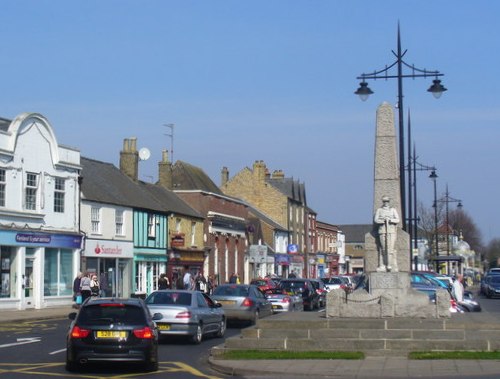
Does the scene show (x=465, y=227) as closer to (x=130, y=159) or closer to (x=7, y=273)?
(x=130, y=159)

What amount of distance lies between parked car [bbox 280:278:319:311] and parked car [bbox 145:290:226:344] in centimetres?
1477

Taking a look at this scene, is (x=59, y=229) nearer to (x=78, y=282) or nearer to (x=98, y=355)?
(x=78, y=282)

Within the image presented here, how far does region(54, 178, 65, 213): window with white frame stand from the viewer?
41438 millimetres

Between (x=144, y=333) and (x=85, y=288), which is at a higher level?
(x=85, y=288)

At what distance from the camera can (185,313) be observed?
22234 millimetres

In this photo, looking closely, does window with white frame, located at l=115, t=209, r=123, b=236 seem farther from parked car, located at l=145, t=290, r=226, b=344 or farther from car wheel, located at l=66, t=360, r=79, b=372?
car wheel, located at l=66, t=360, r=79, b=372

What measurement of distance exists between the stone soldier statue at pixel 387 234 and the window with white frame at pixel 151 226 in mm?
29249

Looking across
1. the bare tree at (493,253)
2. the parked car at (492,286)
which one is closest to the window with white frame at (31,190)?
the parked car at (492,286)

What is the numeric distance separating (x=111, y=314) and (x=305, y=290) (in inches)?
921

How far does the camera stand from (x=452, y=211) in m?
95.9

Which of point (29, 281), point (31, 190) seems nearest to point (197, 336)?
point (29, 281)

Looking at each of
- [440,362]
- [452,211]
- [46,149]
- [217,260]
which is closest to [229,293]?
[440,362]

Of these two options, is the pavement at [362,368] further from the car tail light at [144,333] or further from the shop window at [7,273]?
the shop window at [7,273]

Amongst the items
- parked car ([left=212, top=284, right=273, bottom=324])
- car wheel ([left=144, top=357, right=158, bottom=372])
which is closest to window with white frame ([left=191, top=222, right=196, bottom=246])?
parked car ([left=212, top=284, right=273, bottom=324])
